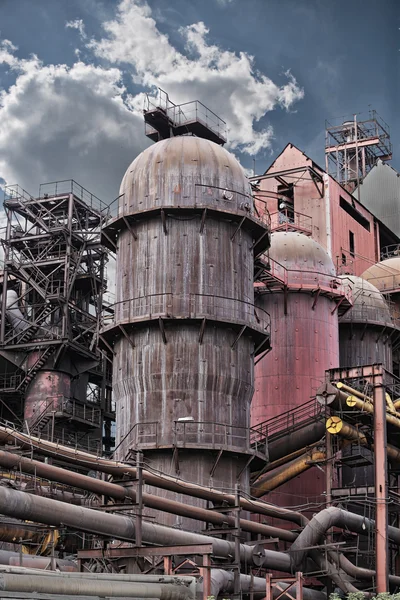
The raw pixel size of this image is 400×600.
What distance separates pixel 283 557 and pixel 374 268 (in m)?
28.2

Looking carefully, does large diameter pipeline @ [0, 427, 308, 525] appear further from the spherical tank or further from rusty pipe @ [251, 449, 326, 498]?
the spherical tank

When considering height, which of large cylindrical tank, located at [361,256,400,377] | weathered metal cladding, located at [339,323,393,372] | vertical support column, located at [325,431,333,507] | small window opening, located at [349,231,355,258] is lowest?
vertical support column, located at [325,431,333,507]

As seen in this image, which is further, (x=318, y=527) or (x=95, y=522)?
(x=318, y=527)

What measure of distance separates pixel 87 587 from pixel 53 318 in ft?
109

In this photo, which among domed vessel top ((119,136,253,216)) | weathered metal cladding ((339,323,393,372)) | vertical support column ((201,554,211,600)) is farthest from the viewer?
weathered metal cladding ((339,323,393,372))

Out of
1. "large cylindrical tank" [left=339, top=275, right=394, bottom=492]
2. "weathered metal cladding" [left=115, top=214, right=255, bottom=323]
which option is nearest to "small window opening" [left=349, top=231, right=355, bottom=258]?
"large cylindrical tank" [left=339, top=275, right=394, bottom=492]

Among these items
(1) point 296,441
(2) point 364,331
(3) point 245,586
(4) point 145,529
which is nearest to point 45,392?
(1) point 296,441

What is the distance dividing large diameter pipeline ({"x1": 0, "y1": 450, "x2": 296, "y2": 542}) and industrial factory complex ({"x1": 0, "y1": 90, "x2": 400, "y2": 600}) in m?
0.06

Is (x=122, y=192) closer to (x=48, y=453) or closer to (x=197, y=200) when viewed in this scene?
(x=197, y=200)

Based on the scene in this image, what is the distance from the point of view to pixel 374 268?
189ft

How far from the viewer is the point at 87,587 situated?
741 inches

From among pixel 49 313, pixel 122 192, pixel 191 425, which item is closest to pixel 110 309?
pixel 49 313

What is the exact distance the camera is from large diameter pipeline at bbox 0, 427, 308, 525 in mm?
25188

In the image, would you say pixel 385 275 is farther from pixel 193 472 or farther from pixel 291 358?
pixel 193 472
